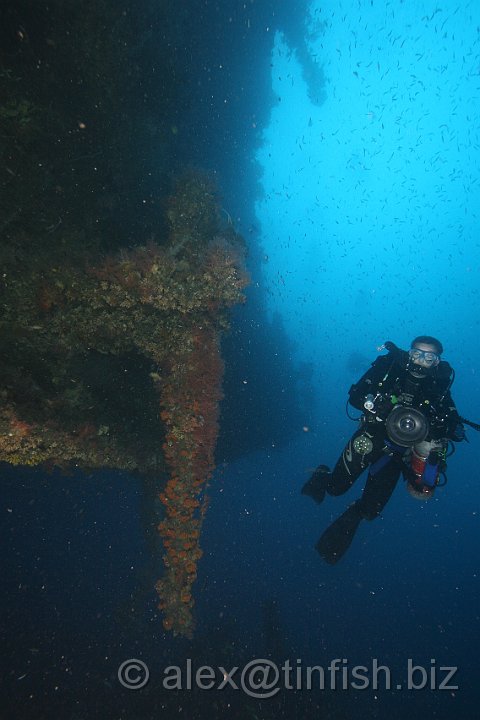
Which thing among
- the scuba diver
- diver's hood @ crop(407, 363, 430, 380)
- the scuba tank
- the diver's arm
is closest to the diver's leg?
the scuba diver

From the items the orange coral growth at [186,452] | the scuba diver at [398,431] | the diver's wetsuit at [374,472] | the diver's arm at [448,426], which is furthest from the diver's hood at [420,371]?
the orange coral growth at [186,452]

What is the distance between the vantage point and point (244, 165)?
12.6 meters

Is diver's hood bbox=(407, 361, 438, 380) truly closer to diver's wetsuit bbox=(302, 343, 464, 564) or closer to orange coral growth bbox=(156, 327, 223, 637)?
diver's wetsuit bbox=(302, 343, 464, 564)

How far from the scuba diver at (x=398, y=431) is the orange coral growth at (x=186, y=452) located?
2690mm

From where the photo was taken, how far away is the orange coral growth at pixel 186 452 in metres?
4.93

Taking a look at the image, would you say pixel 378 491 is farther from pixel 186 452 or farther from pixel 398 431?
pixel 186 452

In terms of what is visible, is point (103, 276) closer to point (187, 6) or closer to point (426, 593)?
point (187, 6)

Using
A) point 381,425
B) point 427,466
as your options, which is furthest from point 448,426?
point 381,425

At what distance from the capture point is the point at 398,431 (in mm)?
5309

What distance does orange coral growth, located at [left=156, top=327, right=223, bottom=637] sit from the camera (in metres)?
4.93

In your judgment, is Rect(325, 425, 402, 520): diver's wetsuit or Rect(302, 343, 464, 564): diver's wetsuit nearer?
Rect(302, 343, 464, 564): diver's wetsuit

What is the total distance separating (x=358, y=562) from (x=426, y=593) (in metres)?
5.41

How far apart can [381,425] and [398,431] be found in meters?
0.70

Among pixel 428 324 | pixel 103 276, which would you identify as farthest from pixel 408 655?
pixel 428 324
